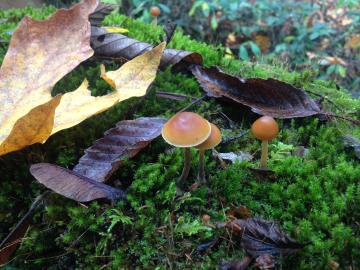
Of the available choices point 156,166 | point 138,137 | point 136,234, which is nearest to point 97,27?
point 138,137

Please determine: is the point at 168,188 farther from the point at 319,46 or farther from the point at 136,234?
the point at 319,46

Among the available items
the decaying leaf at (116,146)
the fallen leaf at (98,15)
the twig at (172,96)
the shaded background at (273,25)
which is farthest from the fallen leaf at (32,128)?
the shaded background at (273,25)

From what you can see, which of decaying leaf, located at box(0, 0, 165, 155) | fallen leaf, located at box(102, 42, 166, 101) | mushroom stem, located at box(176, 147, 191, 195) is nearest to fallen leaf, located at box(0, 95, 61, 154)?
decaying leaf, located at box(0, 0, 165, 155)

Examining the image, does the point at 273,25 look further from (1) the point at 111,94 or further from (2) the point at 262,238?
(2) the point at 262,238

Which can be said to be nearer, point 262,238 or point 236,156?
point 262,238

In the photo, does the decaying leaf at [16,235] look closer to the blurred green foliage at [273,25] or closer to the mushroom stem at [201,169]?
the mushroom stem at [201,169]

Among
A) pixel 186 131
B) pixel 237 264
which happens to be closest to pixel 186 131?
pixel 186 131
